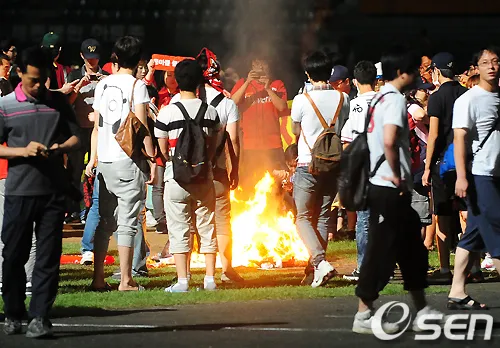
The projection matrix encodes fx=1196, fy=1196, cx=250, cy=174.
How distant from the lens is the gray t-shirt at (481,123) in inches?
369

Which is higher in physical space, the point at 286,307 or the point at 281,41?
the point at 281,41

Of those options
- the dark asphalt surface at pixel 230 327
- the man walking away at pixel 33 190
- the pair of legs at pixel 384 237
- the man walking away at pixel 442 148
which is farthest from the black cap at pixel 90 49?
the pair of legs at pixel 384 237

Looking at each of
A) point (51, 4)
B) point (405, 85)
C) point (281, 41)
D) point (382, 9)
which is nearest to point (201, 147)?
point (405, 85)

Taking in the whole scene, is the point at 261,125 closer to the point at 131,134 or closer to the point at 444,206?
the point at 444,206

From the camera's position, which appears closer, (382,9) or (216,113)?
(216,113)

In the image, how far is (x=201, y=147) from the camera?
1057 cm

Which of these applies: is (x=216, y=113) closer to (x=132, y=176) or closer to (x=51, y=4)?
(x=132, y=176)

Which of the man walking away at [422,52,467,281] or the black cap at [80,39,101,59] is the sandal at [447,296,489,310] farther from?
the black cap at [80,39,101,59]

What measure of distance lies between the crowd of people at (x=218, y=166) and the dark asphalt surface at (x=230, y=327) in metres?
0.31

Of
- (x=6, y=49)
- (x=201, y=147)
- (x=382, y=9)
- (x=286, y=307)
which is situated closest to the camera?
(x=286, y=307)

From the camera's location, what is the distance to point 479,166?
9398 millimetres

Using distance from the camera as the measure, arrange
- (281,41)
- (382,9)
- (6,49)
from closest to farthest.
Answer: (6,49) → (281,41) → (382,9)

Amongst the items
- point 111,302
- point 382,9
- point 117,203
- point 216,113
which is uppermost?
point 382,9

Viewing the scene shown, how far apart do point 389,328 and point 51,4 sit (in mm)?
18654
